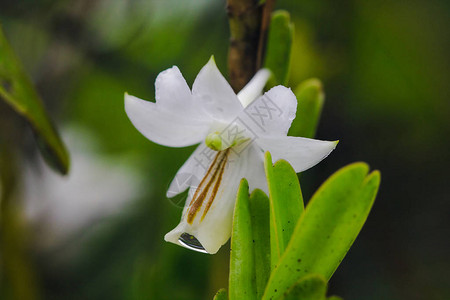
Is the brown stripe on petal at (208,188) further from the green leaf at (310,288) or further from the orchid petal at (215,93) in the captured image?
the green leaf at (310,288)

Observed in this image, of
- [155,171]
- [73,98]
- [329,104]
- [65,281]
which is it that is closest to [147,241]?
[155,171]

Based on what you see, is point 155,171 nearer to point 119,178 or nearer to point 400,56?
point 119,178

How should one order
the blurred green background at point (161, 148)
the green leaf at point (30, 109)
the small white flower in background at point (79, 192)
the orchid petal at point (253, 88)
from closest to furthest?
the orchid petal at point (253, 88)
the green leaf at point (30, 109)
the blurred green background at point (161, 148)
the small white flower in background at point (79, 192)

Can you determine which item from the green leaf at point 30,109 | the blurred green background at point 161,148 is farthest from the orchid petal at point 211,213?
the blurred green background at point 161,148

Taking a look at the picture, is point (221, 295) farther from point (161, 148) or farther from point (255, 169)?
point (161, 148)

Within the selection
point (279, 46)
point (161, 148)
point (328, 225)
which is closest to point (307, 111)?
point (279, 46)
